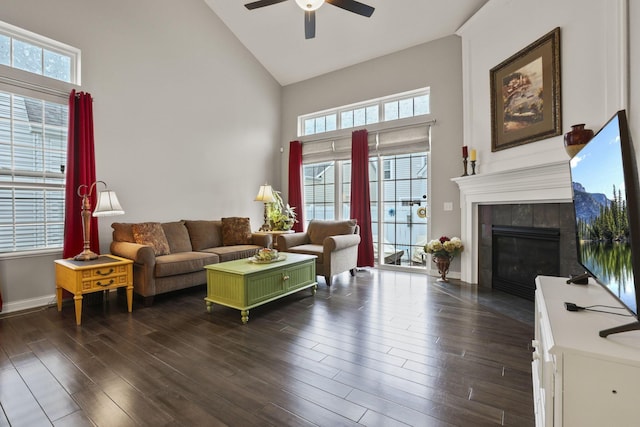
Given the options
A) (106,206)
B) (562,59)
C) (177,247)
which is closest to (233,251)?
(177,247)

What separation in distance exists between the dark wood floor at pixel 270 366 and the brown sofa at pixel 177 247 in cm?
33

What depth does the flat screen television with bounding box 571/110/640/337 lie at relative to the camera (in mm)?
983

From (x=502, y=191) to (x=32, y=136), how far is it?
533 centimetres

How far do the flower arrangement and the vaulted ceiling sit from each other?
3.00 m

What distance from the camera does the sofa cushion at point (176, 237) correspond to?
4191 mm

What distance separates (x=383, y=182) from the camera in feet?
17.6

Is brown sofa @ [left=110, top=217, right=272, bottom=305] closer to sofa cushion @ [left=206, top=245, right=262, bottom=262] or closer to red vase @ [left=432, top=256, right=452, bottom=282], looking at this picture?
sofa cushion @ [left=206, top=245, right=262, bottom=262]

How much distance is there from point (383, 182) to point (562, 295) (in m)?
3.92

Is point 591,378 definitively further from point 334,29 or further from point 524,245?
point 334,29

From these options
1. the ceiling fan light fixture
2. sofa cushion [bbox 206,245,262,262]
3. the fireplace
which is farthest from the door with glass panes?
the ceiling fan light fixture

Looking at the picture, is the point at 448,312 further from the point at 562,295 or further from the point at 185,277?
the point at 185,277

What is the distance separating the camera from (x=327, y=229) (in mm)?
4902

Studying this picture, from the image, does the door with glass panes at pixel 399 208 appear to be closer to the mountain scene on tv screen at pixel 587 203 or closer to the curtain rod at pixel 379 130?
the curtain rod at pixel 379 130

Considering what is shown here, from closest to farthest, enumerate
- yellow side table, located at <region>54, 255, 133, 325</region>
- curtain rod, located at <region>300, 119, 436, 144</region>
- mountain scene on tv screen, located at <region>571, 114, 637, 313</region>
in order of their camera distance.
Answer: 1. mountain scene on tv screen, located at <region>571, 114, 637, 313</region>
2. yellow side table, located at <region>54, 255, 133, 325</region>
3. curtain rod, located at <region>300, 119, 436, 144</region>
